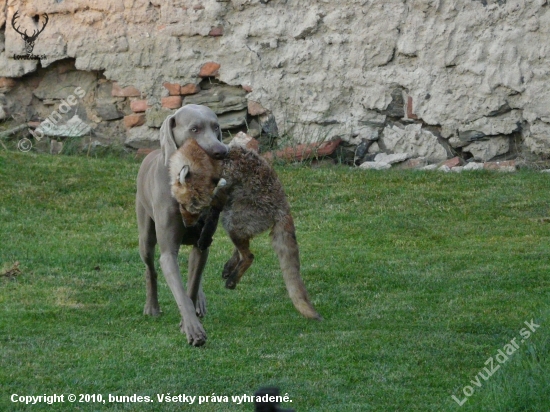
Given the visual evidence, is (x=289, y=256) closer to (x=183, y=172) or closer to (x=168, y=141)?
(x=183, y=172)

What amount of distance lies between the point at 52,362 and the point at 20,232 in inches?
173

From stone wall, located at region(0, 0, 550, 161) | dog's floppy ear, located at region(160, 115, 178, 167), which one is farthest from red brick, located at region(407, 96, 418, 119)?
dog's floppy ear, located at region(160, 115, 178, 167)

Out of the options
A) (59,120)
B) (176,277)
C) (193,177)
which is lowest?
(59,120)

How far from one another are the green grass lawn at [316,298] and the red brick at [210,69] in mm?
1816

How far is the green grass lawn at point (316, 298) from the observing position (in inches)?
214

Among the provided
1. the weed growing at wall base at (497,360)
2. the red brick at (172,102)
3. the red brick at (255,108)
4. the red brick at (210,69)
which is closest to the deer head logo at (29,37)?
the red brick at (172,102)

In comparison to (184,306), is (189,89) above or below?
below

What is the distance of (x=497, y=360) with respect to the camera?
5750mm

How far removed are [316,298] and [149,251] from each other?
55.8 inches

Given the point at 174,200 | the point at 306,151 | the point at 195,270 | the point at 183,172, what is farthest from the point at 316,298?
the point at 306,151

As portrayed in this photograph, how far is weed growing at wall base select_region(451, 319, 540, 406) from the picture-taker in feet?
17.1

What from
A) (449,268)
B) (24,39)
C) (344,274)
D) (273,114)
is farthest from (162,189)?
(24,39)

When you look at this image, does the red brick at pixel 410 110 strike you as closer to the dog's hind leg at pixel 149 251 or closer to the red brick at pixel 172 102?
the red brick at pixel 172 102

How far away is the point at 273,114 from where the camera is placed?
13.4 metres
